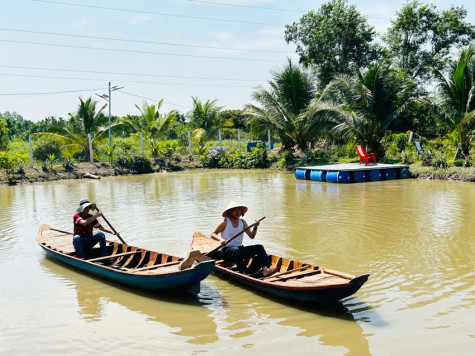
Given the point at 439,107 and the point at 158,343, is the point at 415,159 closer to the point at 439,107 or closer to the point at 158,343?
the point at 439,107

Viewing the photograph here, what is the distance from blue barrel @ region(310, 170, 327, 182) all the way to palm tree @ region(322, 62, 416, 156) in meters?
3.60

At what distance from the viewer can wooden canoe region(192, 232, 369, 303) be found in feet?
16.7

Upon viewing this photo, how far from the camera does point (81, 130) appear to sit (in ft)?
92.0

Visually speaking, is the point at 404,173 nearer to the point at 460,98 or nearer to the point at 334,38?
the point at 460,98

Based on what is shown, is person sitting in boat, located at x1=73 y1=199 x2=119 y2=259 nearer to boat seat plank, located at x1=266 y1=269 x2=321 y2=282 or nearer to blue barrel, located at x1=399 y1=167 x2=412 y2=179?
boat seat plank, located at x1=266 y1=269 x2=321 y2=282

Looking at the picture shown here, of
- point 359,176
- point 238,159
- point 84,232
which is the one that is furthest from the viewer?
point 238,159

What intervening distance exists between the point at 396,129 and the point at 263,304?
899 inches

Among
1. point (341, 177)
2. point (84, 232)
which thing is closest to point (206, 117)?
point (341, 177)

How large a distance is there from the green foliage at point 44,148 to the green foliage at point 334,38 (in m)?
16.7

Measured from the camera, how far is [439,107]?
1995cm

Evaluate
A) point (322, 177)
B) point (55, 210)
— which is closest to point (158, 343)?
point (55, 210)

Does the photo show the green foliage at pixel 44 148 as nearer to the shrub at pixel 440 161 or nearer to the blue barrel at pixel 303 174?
the blue barrel at pixel 303 174

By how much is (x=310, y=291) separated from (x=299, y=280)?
0.41 m

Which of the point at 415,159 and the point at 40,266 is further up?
the point at 415,159
